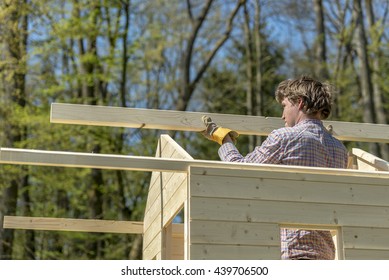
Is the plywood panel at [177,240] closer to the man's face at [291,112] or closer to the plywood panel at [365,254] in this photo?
the man's face at [291,112]

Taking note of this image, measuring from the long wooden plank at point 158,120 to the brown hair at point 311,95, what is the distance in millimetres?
1356

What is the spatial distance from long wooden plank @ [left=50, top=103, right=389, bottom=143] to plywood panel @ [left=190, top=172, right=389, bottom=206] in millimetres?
1755

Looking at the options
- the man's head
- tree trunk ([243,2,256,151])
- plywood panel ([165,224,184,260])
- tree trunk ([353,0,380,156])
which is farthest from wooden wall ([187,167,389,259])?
tree trunk ([243,2,256,151])

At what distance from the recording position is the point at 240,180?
13.8ft

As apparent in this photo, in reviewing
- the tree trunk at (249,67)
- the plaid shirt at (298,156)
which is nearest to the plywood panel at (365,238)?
the plaid shirt at (298,156)

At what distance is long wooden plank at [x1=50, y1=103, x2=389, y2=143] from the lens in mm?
5715

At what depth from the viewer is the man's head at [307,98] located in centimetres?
466

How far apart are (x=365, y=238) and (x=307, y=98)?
1.02 metres

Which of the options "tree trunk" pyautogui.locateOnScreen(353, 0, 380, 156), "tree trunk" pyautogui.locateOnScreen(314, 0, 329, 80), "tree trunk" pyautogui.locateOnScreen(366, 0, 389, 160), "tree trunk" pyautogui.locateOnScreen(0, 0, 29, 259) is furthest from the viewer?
"tree trunk" pyautogui.locateOnScreen(314, 0, 329, 80)

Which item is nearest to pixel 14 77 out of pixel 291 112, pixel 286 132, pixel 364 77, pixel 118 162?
pixel 364 77

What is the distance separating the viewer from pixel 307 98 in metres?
4.68

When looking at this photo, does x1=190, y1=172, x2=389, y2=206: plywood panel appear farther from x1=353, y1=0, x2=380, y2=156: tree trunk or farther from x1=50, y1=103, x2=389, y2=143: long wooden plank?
x1=353, y1=0, x2=380, y2=156: tree trunk
